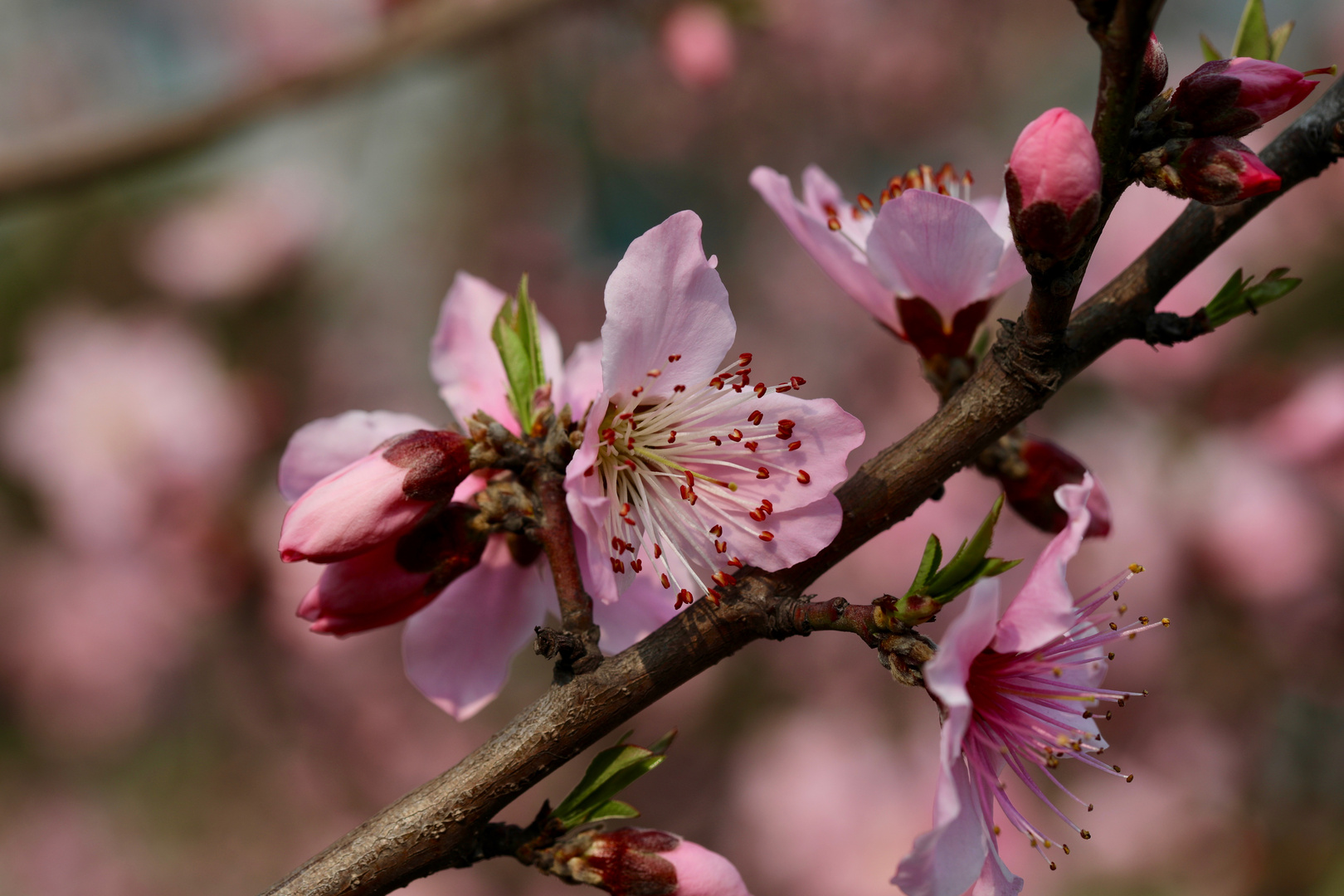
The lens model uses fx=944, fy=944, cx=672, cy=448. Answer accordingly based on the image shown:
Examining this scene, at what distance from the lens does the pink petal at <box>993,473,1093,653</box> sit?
0.73 m

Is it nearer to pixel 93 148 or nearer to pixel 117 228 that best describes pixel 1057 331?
pixel 93 148

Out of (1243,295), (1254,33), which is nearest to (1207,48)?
(1254,33)

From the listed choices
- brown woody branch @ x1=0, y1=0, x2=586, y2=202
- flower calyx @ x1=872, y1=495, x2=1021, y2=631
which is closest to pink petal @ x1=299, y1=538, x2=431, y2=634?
flower calyx @ x1=872, y1=495, x2=1021, y2=631

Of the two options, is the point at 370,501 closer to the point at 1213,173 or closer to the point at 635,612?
the point at 635,612

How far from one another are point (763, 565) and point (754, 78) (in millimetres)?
4381

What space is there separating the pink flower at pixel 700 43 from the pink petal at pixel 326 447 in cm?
159

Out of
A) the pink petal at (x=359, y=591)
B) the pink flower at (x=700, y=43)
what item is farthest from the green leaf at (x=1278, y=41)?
the pink flower at (x=700, y=43)

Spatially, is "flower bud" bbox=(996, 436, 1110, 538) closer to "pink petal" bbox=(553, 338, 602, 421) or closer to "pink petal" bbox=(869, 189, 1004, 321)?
"pink petal" bbox=(869, 189, 1004, 321)

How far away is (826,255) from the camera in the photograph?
3.37 ft

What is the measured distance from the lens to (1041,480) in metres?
1.02

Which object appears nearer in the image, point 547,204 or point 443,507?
point 443,507

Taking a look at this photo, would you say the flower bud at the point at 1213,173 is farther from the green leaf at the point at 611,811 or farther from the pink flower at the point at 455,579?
the green leaf at the point at 611,811

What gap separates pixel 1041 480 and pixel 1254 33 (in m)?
0.51

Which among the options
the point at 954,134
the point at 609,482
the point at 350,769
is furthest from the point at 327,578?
the point at 954,134
